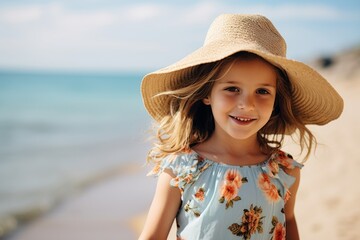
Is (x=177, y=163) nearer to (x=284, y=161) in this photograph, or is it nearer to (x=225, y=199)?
(x=225, y=199)

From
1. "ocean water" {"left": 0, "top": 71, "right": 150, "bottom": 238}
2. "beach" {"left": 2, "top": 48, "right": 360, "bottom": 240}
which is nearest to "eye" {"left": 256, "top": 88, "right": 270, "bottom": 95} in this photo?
"ocean water" {"left": 0, "top": 71, "right": 150, "bottom": 238}

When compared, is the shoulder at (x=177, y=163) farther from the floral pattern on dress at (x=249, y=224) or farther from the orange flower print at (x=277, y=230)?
the orange flower print at (x=277, y=230)

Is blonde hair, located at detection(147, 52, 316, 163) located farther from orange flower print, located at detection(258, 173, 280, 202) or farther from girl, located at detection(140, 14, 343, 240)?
orange flower print, located at detection(258, 173, 280, 202)

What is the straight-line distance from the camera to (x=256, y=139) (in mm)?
2541

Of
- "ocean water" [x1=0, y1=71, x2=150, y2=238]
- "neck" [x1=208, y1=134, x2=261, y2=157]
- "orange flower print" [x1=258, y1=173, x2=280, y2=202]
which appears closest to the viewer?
"orange flower print" [x1=258, y1=173, x2=280, y2=202]

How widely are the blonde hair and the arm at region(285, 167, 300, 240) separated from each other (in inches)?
6.4

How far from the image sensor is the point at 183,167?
7.41 feet

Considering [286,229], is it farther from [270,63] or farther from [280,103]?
[270,63]

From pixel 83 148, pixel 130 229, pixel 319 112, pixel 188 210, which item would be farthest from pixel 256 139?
pixel 83 148

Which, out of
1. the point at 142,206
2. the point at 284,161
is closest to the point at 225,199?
the point at 284,161

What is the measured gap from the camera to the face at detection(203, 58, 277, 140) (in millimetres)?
2213

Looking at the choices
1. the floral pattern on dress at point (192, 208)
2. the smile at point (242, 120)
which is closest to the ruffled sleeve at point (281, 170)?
the smile at point (242, 120)

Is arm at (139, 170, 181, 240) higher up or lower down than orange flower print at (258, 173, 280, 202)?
lower down

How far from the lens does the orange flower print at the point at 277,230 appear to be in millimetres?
2297
